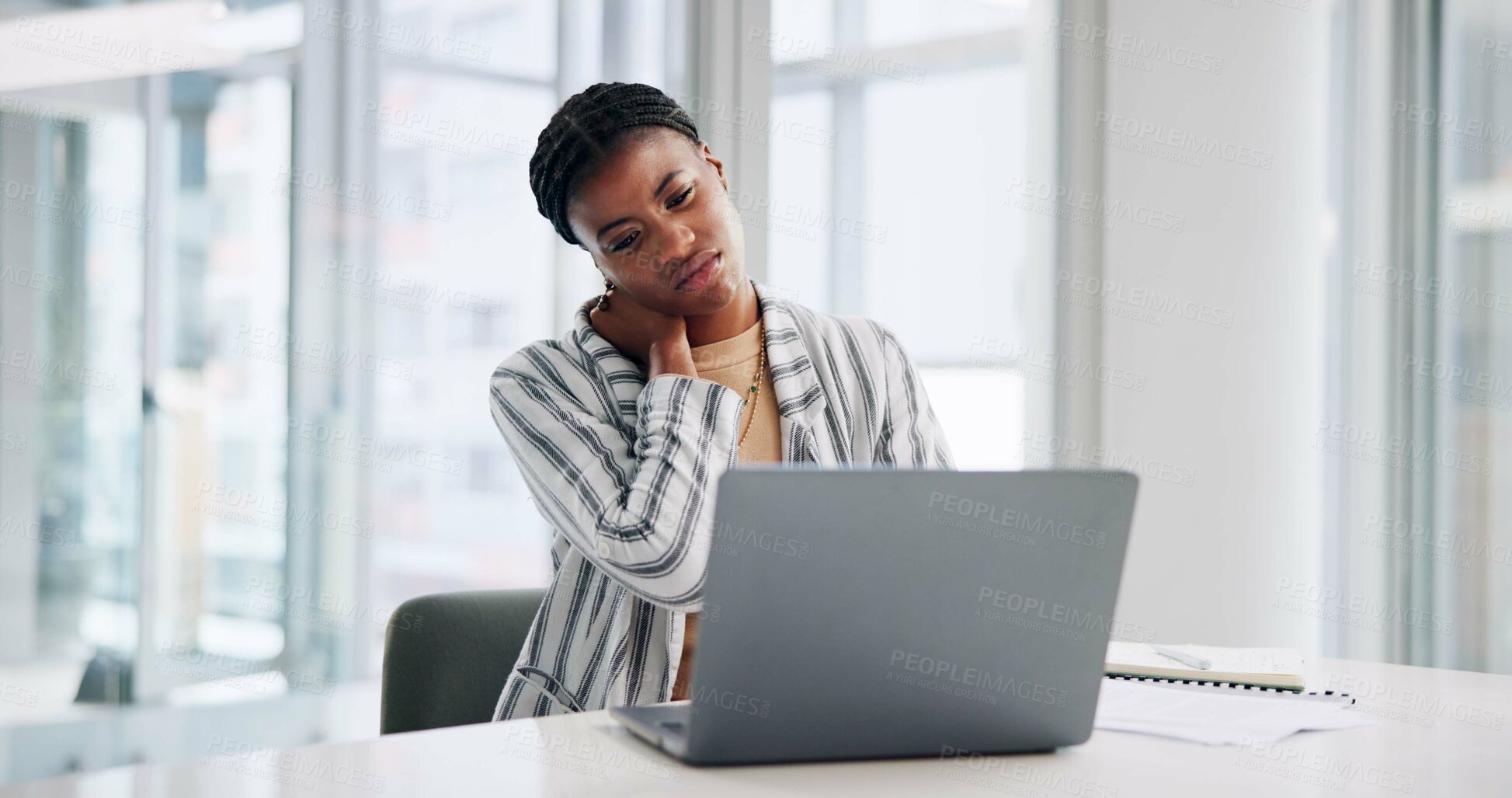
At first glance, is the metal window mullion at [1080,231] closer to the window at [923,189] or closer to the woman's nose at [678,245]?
the window at [923,189]

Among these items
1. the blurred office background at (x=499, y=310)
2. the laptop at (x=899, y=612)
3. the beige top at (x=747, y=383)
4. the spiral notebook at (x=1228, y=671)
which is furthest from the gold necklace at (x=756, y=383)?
the blurred office background at (x=499, y=310)

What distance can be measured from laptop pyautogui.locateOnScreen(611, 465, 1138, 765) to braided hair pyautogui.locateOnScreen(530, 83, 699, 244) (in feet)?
2.66

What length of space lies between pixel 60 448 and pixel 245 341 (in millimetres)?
504

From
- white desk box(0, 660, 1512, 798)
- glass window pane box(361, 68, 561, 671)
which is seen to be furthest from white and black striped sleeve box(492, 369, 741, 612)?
glass window pane box(361, 68, 561, 671)

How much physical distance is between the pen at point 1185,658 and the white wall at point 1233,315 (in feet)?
6.91

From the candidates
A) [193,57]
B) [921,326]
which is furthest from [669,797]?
[921,326]

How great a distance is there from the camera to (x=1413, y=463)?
3254mm

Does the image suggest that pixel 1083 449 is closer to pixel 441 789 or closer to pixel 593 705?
pixel 593 705

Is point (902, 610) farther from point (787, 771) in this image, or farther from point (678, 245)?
point (678, 245)

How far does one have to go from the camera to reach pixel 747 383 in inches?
64.7

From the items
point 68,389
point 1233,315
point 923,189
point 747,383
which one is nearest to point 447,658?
point 747,383

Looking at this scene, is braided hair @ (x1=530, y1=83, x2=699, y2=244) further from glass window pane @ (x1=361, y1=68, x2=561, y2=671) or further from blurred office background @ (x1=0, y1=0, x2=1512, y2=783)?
glass window pane @ (x1=361, y1=68, x2=561, y2=671)

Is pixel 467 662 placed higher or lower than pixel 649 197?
lower

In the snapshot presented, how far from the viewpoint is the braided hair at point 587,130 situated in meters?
1.52
